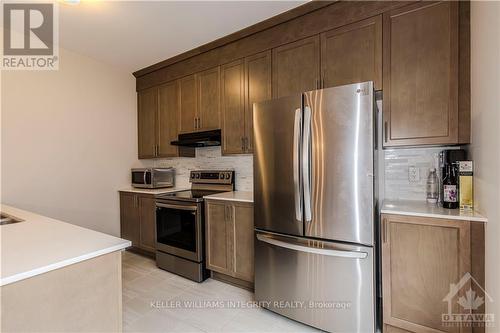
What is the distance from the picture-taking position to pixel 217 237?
8.32 feet

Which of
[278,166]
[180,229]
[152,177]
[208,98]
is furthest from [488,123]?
[152,177]

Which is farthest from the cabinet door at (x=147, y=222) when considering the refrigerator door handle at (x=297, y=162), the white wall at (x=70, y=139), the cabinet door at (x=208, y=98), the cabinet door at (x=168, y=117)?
the refrigerator door handle at (x=297, y=162)

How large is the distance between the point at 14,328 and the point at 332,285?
65.7 inches

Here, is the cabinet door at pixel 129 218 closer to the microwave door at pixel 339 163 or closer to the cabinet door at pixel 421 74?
the microwave door at pixel 339 163

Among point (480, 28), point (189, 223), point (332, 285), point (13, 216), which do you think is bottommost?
point (332, 285)

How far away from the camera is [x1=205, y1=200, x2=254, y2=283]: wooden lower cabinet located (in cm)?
234

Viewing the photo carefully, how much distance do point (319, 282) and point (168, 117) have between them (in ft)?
9.04

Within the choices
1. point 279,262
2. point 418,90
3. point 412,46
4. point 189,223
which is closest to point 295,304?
point 279,262

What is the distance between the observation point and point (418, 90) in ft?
5.85

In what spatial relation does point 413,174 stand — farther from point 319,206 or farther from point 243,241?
point 243,241

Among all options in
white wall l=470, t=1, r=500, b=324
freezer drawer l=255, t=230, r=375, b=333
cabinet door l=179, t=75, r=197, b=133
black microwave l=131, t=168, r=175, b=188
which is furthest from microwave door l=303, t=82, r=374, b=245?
black microwave l=131, t=168, r=175, b=188

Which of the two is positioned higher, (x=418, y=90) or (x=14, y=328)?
(x=418, y=90)

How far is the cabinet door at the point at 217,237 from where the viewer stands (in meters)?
2.47

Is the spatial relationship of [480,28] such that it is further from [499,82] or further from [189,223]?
[189,223]
